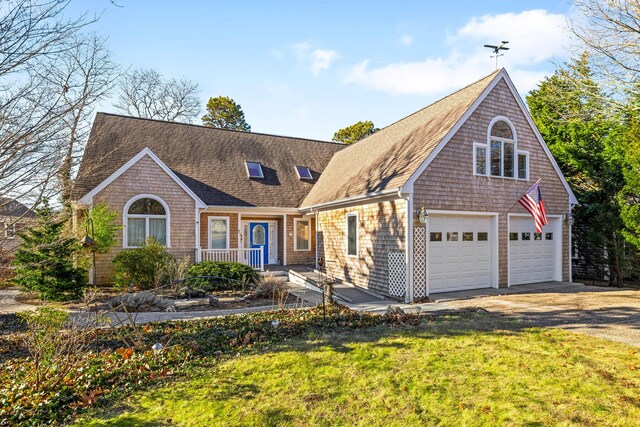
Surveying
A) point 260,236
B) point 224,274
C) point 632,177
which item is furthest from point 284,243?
point 632,177

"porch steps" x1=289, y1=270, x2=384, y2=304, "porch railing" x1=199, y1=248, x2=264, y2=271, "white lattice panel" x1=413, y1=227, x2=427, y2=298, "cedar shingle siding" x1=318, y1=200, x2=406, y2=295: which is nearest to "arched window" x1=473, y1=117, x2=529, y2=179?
"white lattice panel" x1=413, y1=227, x2=427, y2=298

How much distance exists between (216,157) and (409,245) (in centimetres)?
1137

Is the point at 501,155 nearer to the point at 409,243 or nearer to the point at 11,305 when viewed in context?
the point at 409,243

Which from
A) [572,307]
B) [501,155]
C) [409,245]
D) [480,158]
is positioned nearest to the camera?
[572,307]

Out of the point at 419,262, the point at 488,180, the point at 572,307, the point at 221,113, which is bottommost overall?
the point at 572,307

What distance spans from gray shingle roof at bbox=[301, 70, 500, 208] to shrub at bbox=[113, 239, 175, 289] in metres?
6.39

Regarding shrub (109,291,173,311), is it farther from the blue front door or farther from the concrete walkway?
the blue front door

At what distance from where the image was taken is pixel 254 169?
1800cm

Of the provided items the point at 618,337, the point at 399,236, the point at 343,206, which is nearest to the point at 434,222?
the point at 399,236

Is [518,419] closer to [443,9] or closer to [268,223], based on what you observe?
[443,9]

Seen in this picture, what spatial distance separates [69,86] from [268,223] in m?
12.4

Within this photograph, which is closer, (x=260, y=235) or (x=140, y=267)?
(x=140, y=267)

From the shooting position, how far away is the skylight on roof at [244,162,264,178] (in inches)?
695

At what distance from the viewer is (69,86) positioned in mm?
5062
